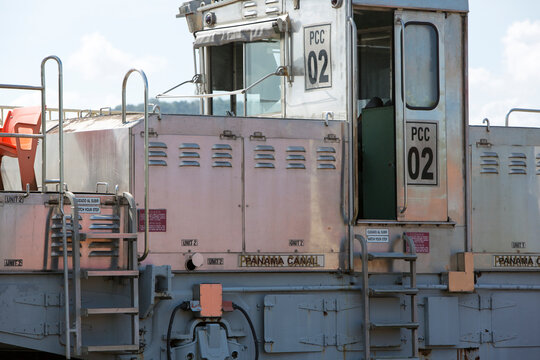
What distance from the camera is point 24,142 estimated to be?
29.3ft

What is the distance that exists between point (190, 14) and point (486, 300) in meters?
4.72

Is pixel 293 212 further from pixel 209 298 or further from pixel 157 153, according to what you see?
pixel 157 153

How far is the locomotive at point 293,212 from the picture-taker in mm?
8227

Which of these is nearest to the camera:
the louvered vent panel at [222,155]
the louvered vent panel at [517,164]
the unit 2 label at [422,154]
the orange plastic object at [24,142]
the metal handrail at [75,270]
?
the metal handrail at [75,270]

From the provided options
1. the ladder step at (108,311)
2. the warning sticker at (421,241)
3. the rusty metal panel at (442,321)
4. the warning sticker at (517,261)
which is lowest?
the rusty metal panel at (442,321)

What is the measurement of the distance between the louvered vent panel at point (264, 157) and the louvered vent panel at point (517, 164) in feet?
9.37

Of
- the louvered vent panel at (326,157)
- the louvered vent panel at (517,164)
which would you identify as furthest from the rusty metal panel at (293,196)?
the louvered vent panel at (517,164)

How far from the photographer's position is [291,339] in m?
9.04

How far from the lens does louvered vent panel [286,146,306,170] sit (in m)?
9.26

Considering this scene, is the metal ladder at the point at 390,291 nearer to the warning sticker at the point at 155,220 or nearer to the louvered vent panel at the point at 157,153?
the warning sticker at the point at 155,220

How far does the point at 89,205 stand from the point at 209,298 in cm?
139

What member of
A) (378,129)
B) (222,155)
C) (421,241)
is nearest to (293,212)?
(222,155)

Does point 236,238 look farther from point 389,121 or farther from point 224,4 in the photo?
point 224,4

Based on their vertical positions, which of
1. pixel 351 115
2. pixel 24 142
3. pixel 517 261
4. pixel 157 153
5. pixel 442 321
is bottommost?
pixel 442 321
